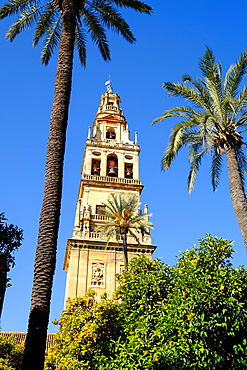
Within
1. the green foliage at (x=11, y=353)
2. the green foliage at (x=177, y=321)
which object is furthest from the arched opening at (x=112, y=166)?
the green foliage at (x=177, y=321)

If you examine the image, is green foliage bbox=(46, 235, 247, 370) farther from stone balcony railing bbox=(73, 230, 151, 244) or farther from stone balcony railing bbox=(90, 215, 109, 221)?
stone balcony railing bbox=(90, 215, 109, 221)

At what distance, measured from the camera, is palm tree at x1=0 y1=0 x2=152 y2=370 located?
755 cm

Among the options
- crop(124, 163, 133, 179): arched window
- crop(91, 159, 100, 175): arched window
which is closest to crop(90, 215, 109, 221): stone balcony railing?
crop(91, 159, 100, 175): arched window

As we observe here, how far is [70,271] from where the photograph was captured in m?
29.0

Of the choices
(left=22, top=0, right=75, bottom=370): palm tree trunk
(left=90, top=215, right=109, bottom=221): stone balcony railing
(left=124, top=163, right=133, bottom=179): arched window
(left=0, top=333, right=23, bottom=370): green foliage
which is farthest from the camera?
(left=124, top=163, right=133, bottom=179): arched window

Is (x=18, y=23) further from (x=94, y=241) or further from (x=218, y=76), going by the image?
(x=94, y=241)

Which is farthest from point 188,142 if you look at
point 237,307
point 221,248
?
point 237,307

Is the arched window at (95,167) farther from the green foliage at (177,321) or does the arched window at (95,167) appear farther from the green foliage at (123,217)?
the green foliage at (177,321)

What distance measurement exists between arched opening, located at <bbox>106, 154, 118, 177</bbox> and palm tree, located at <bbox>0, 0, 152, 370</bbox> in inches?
750

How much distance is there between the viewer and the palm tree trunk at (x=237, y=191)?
12.8 m

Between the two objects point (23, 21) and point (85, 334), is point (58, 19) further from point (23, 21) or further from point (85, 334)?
point (85, 334)

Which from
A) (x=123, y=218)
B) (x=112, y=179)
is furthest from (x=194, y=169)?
(x=112, y=179)

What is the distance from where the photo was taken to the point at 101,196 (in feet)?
111

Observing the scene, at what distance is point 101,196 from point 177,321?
23.5 metres
